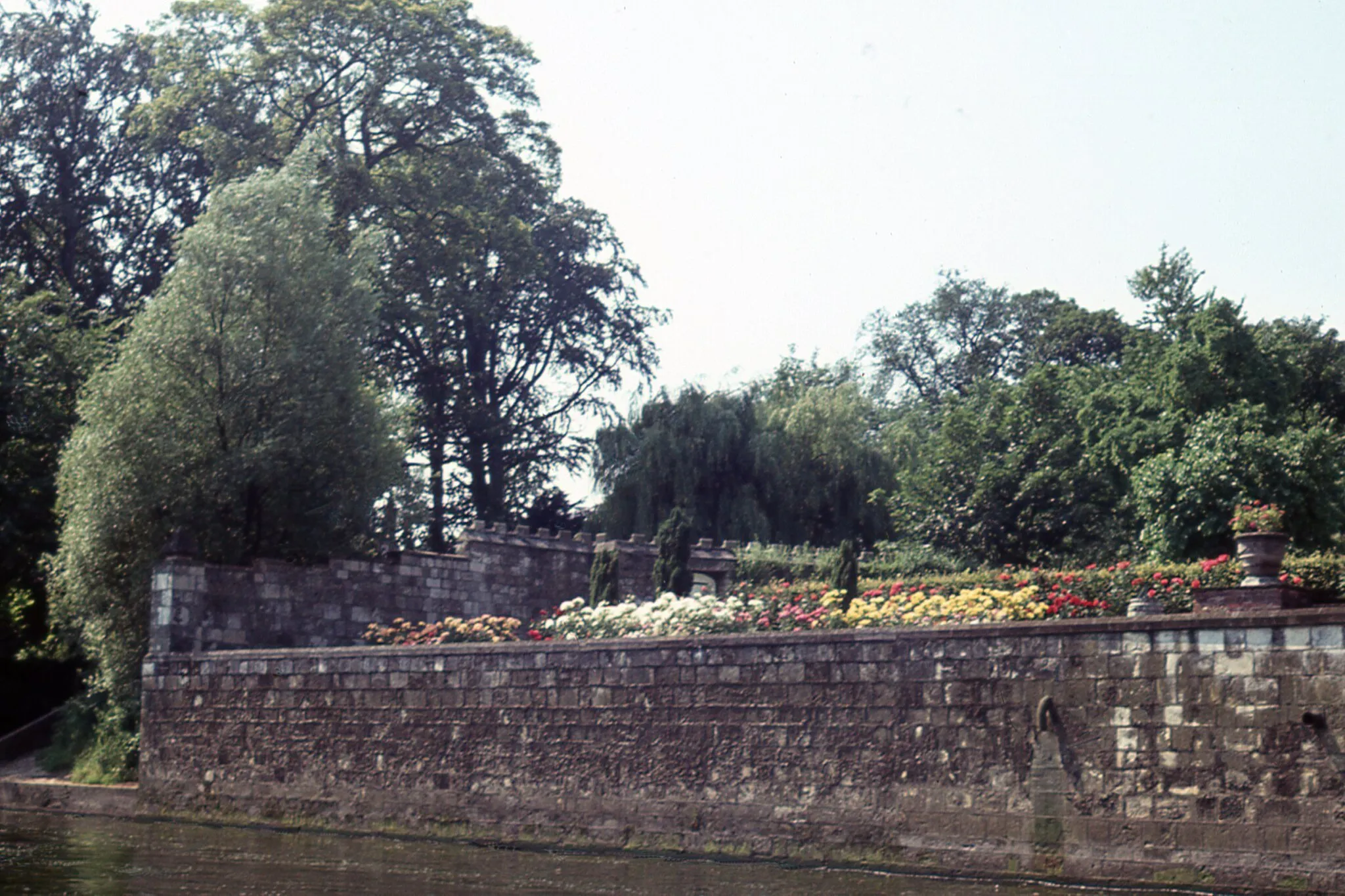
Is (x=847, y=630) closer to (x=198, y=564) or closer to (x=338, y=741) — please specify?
(x=338, y=741)

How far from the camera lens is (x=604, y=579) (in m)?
20.8

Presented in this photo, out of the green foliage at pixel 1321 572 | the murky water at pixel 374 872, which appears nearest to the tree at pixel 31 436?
the murky water at pixel 374 872

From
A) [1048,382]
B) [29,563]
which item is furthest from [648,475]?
[29,563]

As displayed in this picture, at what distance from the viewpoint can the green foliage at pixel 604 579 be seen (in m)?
20.6

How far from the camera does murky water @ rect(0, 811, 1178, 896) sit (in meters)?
10.2

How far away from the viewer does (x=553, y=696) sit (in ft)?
45.4

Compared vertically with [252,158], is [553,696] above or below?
below

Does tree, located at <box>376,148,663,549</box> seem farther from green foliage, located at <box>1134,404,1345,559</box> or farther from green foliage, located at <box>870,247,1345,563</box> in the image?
green foliage, located at <box>1134,404,1345,559</box>

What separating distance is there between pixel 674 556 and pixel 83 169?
2019cm

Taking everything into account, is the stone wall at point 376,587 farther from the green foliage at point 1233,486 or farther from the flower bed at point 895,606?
the green foliage at point 1233,486

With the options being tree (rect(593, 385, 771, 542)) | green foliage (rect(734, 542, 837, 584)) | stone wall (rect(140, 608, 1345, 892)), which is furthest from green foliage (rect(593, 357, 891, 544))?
stone wall (rect(140, 608, 1345, 892))

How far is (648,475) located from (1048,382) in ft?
30.7

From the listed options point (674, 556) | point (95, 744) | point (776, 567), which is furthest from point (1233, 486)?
point (95, 744)

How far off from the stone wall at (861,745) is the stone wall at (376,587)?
6.48 ft
